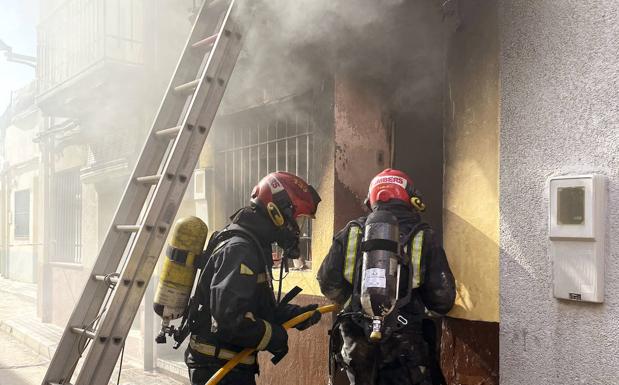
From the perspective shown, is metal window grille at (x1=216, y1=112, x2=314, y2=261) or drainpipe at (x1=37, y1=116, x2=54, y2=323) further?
drainpipe at (x1=37, y1=116, x2=54, y2=323)

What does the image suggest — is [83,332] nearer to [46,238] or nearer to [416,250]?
[416,250]

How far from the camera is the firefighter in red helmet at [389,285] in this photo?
3109 mm

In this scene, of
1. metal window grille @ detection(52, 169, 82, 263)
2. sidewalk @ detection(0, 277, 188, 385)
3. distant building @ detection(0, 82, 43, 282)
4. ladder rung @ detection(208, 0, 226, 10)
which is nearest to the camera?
ladder rung @ detection(208, 0, 226, 10)

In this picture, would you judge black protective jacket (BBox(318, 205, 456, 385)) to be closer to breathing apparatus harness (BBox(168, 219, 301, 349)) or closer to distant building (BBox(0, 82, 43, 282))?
breathing apparatus harness (BBox(168, 219, 301, 349))

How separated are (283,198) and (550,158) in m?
1.49

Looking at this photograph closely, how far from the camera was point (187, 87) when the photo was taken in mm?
3775

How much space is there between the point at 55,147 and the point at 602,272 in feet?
38.3

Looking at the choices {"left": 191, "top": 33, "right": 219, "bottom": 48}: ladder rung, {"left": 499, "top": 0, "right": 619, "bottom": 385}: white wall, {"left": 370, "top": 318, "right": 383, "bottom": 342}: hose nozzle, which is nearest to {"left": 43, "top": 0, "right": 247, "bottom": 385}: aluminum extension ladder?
{"left": 191, "top": 33, "right": 219, "bottom": 48}: ladder rung

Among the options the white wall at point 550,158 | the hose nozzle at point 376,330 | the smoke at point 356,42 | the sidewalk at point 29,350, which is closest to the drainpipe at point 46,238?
the sidewalk at point 29,350

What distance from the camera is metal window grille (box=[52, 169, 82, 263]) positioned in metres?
12.0

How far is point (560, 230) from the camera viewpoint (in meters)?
3.08

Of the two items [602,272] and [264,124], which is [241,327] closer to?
[602,272]

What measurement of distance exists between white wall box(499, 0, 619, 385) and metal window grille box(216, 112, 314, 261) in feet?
6.86

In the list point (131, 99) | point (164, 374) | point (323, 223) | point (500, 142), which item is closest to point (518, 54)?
point (500, 142)
